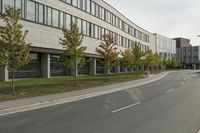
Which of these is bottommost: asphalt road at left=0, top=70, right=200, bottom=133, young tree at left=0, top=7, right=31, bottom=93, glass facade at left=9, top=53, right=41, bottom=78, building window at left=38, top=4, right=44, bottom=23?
asphalt road at left=0, top=70, right=200, bottom=133

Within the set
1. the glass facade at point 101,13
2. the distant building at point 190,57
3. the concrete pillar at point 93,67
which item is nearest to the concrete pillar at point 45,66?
the glass facade at point 101,13

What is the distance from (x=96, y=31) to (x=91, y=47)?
441 centimetres

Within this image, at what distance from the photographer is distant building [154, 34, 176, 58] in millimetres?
127312

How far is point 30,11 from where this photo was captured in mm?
37969

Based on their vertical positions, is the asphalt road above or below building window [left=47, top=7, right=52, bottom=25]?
below

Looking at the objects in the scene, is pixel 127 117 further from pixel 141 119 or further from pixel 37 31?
pixel 37 31

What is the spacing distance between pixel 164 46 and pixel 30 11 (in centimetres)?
10409

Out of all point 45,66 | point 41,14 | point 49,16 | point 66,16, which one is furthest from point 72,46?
point 66,16

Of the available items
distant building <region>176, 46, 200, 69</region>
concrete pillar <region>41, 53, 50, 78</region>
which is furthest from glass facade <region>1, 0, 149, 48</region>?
distant building <region>176, 46, 200, 69</region>

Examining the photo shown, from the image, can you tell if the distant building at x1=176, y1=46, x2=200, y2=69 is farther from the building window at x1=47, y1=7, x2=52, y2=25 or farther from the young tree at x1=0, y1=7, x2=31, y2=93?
the young tree at x1=0, y1=7, x2=31, y2=93

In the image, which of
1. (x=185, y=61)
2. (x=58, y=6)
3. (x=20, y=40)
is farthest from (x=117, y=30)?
(x=185, y=61)

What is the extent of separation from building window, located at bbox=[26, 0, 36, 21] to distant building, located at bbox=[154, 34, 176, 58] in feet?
293

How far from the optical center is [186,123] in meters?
11.6

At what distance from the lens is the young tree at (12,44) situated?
69.8 ft
